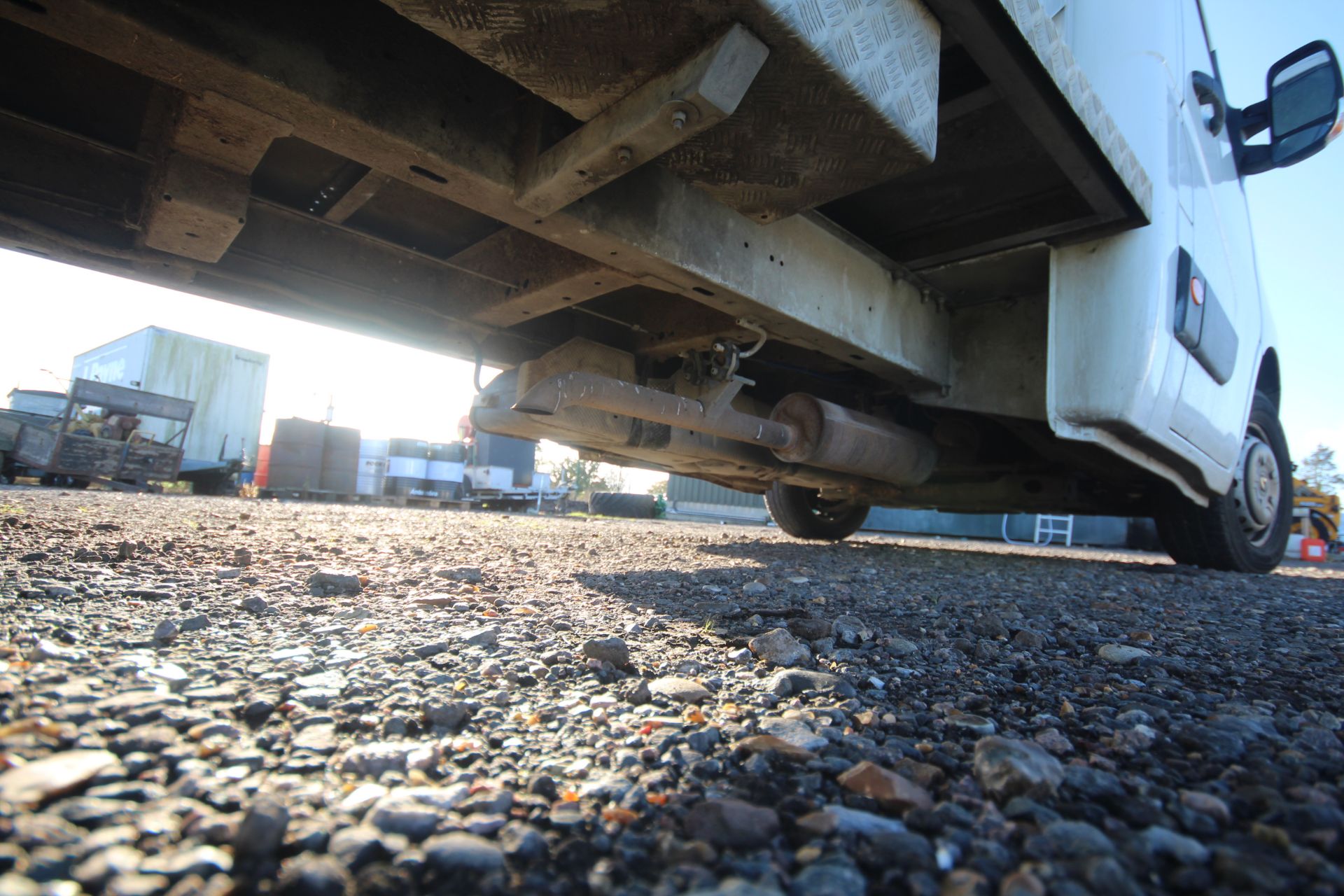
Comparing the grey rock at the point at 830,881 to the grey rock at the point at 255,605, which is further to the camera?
the grey rock at the point at 255,605

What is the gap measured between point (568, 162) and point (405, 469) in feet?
49.6

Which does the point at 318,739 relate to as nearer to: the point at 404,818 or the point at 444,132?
the point at 404,818

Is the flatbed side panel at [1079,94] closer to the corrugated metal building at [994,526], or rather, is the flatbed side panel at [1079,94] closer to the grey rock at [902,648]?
the grey rock at [902,648]

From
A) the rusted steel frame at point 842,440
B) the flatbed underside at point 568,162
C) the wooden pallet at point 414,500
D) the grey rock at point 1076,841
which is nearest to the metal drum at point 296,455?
the wooden pallet at point 414,500

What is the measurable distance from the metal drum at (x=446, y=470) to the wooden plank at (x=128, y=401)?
5766 mm

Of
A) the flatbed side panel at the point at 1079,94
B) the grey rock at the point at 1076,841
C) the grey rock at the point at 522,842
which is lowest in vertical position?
the grey rock at the point at 522,842

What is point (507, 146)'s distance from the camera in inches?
63.7

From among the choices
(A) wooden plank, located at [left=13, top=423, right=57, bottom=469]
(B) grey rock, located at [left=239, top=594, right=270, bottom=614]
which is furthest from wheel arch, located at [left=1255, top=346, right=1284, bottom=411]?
(A) wooden plank, located at [left=13, top=423, right=57, bottom=469]

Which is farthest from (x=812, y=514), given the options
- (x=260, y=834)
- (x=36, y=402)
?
(x=36, y=402)

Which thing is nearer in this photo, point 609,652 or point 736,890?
point 736,890

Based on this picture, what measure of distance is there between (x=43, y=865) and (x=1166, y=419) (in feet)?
11.3

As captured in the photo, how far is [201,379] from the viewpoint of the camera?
14.4m

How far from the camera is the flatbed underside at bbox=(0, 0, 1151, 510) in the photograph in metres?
1.22

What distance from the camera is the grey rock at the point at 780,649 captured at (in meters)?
1.30
